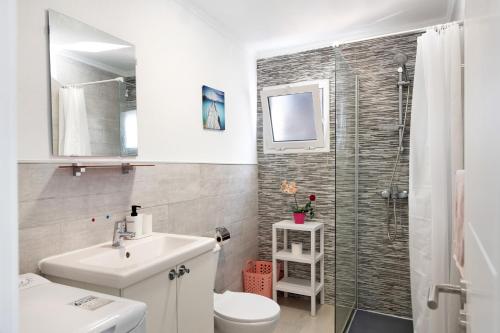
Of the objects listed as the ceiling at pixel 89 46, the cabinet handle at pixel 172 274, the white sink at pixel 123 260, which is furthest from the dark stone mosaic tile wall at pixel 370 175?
the ceiling at pixel 89 46

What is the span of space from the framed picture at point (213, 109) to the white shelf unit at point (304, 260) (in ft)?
3.58

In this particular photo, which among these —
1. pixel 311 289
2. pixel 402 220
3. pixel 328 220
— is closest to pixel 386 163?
pixel 402 220

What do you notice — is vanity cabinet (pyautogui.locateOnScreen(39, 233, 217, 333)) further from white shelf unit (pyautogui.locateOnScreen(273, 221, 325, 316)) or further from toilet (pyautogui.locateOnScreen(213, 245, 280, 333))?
white shelf unit (pyautogui.locateOnScreen(273, 221, 325, 316))

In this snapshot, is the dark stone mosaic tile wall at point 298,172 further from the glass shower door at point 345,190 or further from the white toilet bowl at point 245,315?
the white toilet bowl at point 245,315

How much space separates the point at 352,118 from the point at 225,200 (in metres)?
1.33

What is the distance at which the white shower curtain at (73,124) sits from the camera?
1.54m

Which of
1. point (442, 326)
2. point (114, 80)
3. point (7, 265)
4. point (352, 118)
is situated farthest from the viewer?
point (352, 118)

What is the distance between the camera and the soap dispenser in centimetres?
182

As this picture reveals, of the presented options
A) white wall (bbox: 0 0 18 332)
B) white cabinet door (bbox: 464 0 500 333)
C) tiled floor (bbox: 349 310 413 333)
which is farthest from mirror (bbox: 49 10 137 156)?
tiled floor (bbox: 349 310 413 333)

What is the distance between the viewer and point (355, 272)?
9.68 ft

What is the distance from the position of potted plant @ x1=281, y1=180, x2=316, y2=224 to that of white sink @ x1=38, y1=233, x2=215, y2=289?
145 centimetres

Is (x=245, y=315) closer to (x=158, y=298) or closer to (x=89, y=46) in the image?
(x=158, y=298)

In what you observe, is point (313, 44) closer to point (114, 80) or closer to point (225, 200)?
point (225, 200)

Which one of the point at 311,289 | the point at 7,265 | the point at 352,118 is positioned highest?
the point at 352,118
